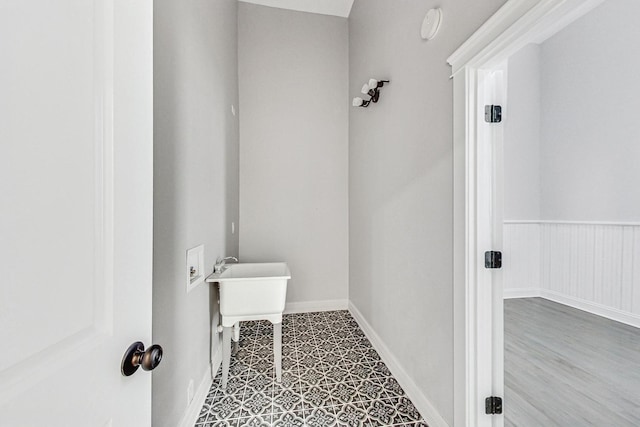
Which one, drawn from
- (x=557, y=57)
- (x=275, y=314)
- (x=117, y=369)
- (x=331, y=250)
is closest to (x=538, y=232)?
(x=557, y=57)

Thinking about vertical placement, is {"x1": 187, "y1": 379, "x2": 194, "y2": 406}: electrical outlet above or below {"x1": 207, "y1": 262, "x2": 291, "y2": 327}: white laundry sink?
below

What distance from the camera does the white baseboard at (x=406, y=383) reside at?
59.6 inches

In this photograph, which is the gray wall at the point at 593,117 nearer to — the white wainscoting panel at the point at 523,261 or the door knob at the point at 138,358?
the white wainscoting panel at the point at 523,261

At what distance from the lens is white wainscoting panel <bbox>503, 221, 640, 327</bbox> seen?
2.83 meters

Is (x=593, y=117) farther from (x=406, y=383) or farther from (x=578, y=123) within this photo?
(x=406, y=383)

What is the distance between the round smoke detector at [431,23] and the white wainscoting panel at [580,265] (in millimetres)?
1963

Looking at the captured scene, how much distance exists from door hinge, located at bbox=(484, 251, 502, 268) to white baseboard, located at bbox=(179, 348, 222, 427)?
68.3 inches

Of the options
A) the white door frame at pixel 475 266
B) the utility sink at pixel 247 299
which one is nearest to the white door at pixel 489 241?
the white door frame at pixel 475 266

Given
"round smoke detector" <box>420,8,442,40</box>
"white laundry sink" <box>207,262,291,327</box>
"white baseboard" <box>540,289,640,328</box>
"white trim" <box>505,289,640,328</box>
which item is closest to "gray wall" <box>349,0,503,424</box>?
"round smoke detector" <box>420,8,442,40</box>

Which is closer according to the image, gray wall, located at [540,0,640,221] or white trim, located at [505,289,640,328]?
white trim, located at [505,289,640,328]

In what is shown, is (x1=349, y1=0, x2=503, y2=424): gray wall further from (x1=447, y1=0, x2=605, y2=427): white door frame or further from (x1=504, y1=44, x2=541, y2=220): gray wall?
(x1=504, y1=44, x2=541, y2=220): gray wall

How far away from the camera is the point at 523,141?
376 cm

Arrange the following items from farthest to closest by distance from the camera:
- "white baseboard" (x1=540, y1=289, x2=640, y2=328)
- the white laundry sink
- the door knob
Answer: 1. "white baseboard" (x1=540, y1=289, x2=640, y2=328)
2. the white laundry sink
3. the door knob

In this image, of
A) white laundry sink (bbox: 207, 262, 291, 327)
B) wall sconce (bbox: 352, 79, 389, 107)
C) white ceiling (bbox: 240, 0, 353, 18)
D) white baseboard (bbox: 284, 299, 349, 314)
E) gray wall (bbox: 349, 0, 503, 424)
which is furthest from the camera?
white baseboard (bbox: 284, 299, 349, 314)
